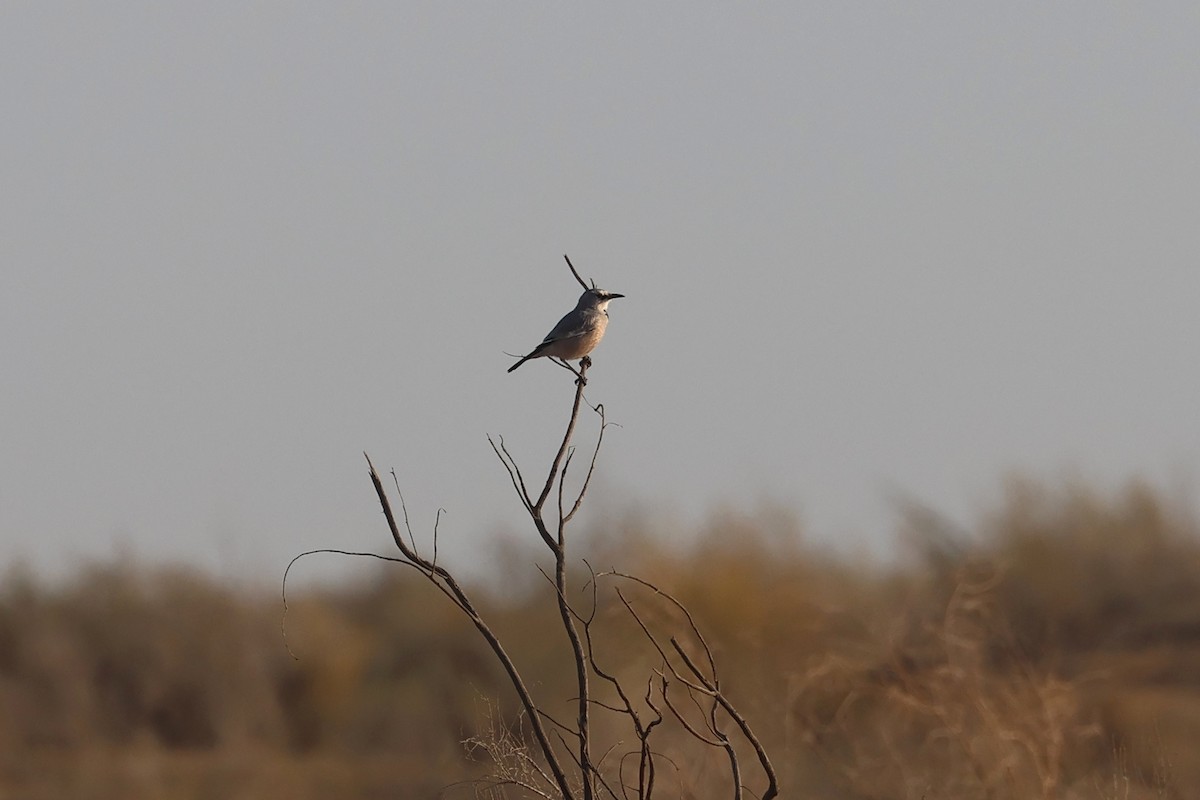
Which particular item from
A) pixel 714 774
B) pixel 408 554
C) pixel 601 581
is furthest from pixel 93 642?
pixel 408 554

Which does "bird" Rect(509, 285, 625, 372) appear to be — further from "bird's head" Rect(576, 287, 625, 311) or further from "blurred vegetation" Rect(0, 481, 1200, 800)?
"blurred vegetation" Rect(0, 481, 1200, 800)

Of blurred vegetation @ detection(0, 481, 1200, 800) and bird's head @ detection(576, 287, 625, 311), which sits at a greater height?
blurred vegetation @ detection(0, 481, 1200, 800)

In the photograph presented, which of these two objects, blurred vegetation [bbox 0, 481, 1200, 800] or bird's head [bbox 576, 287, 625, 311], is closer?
bird's head [bbox 576, 287, 625, 311]

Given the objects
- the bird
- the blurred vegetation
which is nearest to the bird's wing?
the bird

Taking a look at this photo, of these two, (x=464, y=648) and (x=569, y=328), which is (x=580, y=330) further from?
(x=464, y=648)

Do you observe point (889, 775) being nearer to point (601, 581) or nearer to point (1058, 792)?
point (1058, 792)

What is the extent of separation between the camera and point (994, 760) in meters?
6.90

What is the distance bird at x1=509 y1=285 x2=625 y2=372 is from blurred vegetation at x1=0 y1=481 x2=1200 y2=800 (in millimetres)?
3554

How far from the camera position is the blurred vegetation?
10.9 meters

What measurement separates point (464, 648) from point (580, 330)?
9080 millimetres

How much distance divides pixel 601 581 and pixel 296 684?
5634 millimetres

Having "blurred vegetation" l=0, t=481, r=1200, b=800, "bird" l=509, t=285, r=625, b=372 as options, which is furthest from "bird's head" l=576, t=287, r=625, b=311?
"blurred vegetation" l=0, t=481, r=1200, b=800

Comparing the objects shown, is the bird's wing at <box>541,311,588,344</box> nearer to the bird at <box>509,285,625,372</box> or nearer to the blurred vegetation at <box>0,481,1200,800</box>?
the bird at <box>509,285,625,372</box>

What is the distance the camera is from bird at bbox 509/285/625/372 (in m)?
5.63
